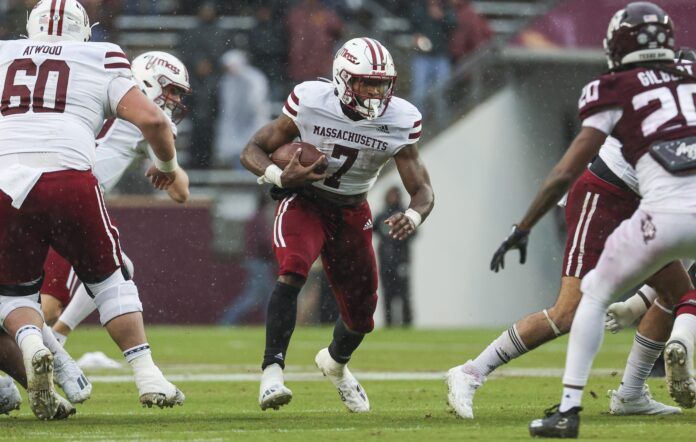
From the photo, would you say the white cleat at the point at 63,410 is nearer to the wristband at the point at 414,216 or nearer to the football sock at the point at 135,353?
the football sock at the point at 135,353

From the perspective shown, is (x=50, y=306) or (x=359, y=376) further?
(x=359, y=376)

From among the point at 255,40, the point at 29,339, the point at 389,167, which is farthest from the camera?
the point at 389,167

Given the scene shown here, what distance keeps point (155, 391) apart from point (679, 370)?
7.56 ft

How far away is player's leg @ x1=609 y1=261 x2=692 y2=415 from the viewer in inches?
251

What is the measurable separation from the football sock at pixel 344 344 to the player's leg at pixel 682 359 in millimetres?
1634

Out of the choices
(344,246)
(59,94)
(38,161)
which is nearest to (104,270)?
(38,161)

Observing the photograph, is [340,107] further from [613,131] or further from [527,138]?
[527,138]

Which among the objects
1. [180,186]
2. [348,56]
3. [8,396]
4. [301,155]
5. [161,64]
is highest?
[348,56]

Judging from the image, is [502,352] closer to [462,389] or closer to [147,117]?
[462,389]

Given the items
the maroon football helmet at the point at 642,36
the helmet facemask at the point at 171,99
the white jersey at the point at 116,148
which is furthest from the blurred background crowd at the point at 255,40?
the maroon football helmet at the point at 642,36

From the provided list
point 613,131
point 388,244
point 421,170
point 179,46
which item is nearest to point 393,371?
point 421,170

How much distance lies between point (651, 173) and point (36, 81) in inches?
107

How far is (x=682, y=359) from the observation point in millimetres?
5996

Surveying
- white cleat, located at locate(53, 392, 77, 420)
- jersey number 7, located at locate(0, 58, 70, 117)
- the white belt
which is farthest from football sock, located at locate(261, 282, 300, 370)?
jersey number 7, located at locate(0, 58, 70, 117)
